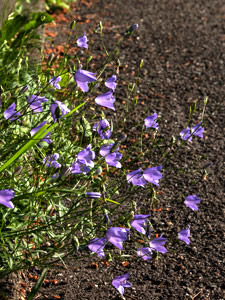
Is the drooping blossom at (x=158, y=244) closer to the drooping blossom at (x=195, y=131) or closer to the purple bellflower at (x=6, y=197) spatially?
the drooping blossom at (x=195, y=131)

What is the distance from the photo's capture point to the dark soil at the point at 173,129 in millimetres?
2410

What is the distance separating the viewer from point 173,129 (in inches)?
144

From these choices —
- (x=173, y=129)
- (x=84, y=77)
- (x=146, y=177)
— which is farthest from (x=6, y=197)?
(x=173, y=129)

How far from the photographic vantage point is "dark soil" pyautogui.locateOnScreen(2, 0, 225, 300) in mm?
2410

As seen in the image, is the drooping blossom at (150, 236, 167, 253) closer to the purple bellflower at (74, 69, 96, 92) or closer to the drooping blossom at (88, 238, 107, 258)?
the drooping blossom at (88, 238, 107, 258)

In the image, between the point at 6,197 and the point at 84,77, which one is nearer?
the point at 6,197

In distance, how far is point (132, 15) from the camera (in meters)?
5.48

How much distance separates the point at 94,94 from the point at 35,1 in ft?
5.10

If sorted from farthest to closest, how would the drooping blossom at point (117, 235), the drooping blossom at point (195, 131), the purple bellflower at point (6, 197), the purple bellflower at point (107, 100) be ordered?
1. the drooping blossom at point (195, 131)
2. the purple bellflower at point (107, 100)
3. the drooping blossom at point (117, 235)
4. the purple bellflower at point (6, 197)

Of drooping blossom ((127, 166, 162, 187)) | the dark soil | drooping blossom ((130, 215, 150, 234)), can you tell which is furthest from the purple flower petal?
the dark soil

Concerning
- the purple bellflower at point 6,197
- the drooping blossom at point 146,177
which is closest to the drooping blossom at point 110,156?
the drooping blossom at point 146,177

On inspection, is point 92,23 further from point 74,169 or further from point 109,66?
point 74,169

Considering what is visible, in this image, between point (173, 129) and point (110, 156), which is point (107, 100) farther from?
point (173, 129)

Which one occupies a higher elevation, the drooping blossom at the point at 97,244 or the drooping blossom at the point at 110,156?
the drooping blossom at the point at 110,156
